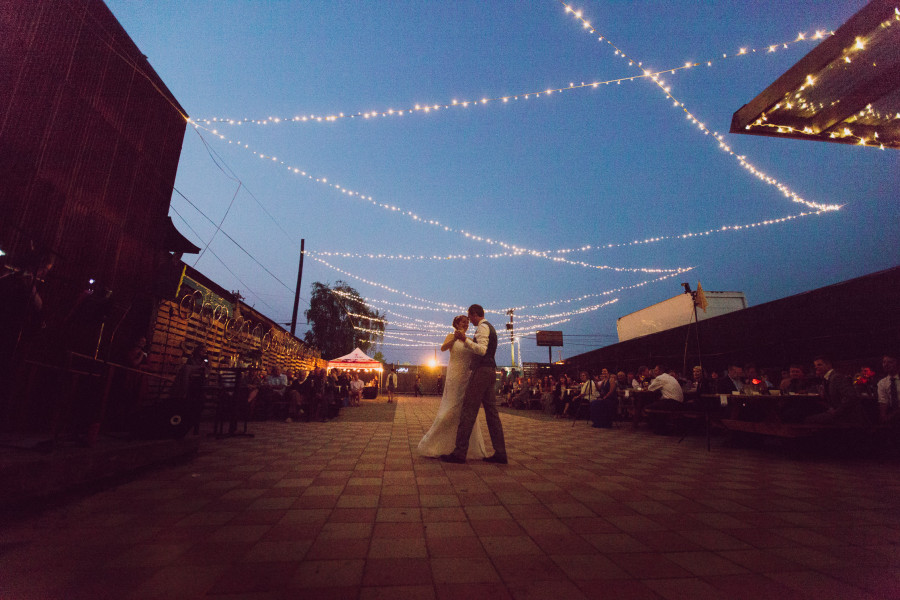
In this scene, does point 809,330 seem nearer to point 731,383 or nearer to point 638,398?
point 731,383

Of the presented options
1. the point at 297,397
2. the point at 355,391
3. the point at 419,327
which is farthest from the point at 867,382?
the point at 419,327

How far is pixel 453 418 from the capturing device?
13.4 feet

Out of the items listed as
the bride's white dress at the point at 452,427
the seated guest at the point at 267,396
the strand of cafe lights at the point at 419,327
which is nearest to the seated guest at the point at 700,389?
the bride's white dress at the point at 452,427

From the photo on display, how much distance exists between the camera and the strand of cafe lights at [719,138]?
4992 millimetres

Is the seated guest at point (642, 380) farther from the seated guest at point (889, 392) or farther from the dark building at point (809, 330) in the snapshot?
the seated guest at point (889, 392)

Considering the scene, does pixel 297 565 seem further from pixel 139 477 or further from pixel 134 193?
pixel 134 193

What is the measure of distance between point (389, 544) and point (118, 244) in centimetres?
554

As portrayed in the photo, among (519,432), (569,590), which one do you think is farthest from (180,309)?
(569,590)

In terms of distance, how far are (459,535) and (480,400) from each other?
1.94 meters

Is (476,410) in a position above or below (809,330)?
below

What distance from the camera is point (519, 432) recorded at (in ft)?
21.7

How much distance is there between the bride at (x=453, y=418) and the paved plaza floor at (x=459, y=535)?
541 mm

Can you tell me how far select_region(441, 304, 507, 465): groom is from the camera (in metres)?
3.79

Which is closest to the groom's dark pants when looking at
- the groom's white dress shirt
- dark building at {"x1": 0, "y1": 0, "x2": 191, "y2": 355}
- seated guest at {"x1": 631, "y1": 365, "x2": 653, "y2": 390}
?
the groom's white dress shirt
